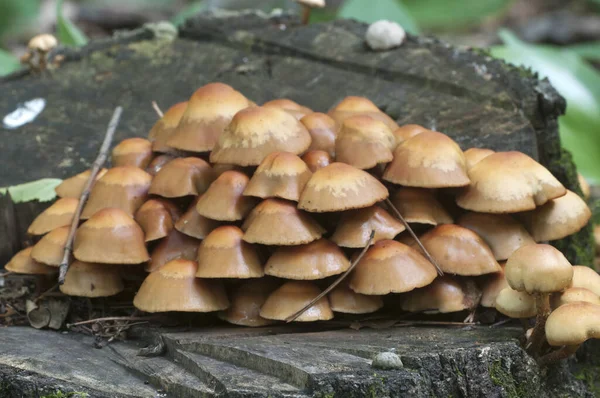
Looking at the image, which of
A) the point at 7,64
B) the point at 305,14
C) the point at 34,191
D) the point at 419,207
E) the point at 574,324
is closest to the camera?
the point at 574,324

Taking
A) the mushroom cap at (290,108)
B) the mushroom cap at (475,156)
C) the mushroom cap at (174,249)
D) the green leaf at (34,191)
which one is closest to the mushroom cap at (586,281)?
the mushroom cap at (475,156)

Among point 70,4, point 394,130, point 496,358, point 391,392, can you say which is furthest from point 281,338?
point 70,4

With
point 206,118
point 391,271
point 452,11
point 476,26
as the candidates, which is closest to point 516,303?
point 391,271

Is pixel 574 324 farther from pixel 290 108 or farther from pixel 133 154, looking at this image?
pixel 133 154

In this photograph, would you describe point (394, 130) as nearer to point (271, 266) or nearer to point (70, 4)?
point (271, 266)

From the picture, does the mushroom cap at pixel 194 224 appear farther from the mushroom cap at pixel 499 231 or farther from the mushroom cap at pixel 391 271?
the mushroom cap at pixel 499 231

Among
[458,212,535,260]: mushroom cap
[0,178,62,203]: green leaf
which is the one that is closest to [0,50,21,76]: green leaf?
[0,178,62,203]: green leaf
